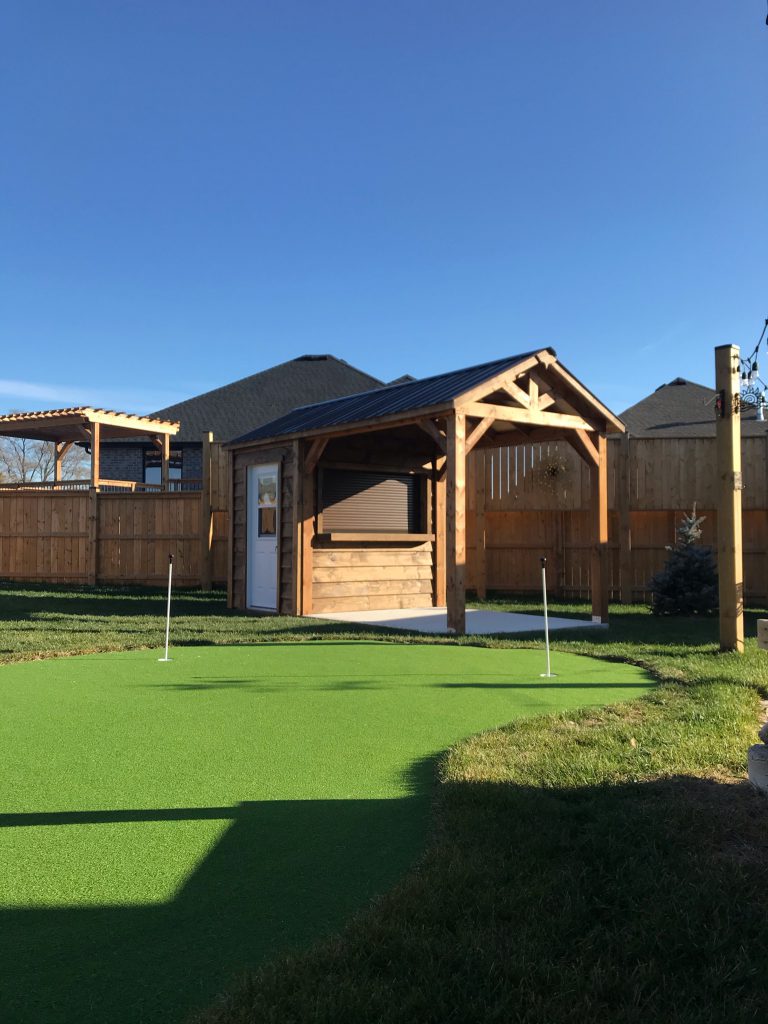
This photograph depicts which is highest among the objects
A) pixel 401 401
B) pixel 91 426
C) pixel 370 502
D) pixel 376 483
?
pixel 91 426

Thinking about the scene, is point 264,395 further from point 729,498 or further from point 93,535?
point 729,498

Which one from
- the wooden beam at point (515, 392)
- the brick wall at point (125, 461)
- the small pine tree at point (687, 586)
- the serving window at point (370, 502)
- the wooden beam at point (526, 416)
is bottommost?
the small pine tree at point (687, 586)

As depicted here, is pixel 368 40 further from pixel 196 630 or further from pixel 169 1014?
pixel 169 1014

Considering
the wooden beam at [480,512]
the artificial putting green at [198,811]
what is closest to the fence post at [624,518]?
the wooden beam at [480,512]

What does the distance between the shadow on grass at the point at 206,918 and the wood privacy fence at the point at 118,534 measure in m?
13.7

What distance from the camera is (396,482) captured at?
524 inches

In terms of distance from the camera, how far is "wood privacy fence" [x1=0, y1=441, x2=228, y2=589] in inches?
659

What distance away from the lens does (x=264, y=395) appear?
88.2 ft

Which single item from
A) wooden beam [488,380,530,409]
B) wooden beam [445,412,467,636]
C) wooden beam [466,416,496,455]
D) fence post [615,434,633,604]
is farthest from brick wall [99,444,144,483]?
wooden beam [445,412,467,636]

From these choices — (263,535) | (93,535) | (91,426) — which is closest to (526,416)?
(263,535)

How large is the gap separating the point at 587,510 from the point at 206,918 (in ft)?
44.6

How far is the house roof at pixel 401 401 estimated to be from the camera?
10039 millimetres

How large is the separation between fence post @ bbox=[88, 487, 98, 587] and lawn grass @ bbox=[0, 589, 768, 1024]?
14.5 meters

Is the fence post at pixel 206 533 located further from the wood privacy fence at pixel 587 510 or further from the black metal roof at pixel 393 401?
the wood privacy fence at pixel 587 510
